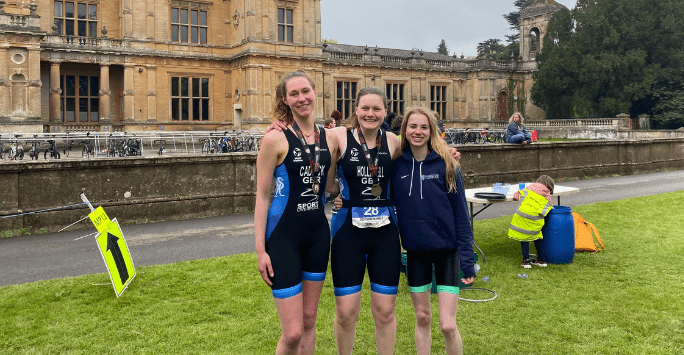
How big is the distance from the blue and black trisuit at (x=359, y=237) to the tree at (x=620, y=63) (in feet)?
138

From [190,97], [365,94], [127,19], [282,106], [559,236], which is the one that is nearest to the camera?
[282,106]

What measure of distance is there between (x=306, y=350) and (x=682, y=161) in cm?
2327

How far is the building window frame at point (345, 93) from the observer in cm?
3766

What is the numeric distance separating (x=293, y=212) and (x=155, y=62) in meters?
30.9

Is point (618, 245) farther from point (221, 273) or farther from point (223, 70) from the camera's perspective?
point (223, 70)

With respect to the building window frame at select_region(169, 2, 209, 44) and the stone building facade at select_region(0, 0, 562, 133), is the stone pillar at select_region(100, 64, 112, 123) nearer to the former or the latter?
the stone building facade at select_region(0, 0, 562, 133)

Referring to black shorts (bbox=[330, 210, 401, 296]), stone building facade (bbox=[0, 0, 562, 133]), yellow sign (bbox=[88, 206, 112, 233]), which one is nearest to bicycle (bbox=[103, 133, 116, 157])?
stone building facade (bbox=[0, 0, 562, 133])

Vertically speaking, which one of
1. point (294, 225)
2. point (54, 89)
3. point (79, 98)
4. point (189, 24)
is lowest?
point (294, 225)

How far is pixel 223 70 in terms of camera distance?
34.2 m

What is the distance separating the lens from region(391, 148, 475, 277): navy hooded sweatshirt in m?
3.94

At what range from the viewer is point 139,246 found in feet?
29.4

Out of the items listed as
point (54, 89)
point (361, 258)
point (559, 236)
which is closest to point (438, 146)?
point (361, 258)

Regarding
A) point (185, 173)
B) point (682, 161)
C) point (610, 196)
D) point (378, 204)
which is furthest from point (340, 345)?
point (682, 161)

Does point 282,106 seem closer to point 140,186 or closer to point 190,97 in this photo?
point 140,186
